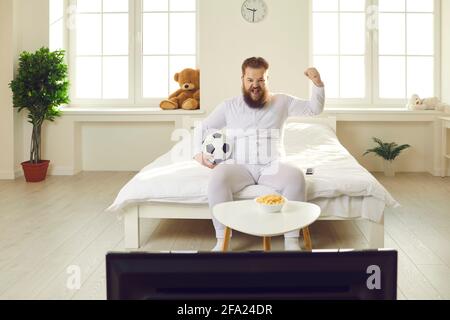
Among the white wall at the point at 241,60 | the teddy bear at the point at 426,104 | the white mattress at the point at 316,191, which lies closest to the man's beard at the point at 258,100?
the white mattress at the point at 316,191

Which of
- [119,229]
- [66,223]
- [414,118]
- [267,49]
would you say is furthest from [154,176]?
[414,118]

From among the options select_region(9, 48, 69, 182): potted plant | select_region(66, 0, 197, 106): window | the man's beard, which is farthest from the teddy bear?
select_region(9, 48, 69, 182): potted plant

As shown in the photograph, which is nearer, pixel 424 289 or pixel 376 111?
pixel 424 289

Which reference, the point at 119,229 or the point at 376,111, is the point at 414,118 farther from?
the point at 119,229

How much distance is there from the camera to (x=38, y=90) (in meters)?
5.30

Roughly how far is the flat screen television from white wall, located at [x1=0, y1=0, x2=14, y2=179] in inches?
209

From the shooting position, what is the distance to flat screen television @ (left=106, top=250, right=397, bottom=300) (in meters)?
0.52

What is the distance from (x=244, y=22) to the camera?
560 centimetres

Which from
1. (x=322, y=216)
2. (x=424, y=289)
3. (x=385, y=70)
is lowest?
(x=424, y=289)

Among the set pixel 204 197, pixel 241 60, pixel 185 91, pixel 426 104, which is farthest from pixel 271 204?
pixel 426 104

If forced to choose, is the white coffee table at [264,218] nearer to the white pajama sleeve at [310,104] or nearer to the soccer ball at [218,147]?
the soccer ball at [218,147]

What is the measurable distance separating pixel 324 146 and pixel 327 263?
3.89 metres

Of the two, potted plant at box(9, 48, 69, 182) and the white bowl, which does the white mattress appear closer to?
the white bowl

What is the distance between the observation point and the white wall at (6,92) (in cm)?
539
